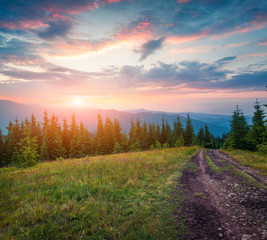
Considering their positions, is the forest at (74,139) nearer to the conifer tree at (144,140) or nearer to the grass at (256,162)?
the conifer tree at (144,140)

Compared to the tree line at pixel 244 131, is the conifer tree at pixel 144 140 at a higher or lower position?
lower

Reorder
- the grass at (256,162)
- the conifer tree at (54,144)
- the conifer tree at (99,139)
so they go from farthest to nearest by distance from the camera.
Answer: the conifer tree at (99,139), the conifer tree at (54,144), the grass at (256,162)

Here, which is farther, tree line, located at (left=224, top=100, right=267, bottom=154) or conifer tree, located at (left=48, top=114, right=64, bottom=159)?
conifer tree, located at (left=48, top=114, right=64, bottom=159)

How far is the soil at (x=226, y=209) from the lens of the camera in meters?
3.74

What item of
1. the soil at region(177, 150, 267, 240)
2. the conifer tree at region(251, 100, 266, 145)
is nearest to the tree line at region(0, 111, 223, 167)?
the conifer tree at region(251, 100, 266, 145)

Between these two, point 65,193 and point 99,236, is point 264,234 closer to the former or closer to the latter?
point 99,236

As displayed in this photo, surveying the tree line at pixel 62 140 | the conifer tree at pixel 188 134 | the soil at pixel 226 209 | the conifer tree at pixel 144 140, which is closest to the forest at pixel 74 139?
the tree line at pixel 62 140

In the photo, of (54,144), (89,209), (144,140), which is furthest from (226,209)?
(144,140)

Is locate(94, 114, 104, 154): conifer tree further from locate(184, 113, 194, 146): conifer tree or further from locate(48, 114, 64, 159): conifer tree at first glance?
locate(184, 113, 194, 146): conifer tree

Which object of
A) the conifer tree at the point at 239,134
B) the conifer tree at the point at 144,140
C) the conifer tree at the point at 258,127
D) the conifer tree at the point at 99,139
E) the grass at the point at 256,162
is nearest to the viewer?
the grass at the point at 256,162

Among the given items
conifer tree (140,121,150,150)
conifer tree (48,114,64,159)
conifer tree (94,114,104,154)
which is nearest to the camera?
conifer tree (48,114,64,159)

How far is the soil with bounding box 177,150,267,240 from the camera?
3.74m

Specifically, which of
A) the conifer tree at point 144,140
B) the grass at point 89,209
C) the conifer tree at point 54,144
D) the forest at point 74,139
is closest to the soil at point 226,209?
the grass at point 89,209

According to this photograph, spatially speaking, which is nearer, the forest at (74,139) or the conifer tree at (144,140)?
the forest at (74,139)
